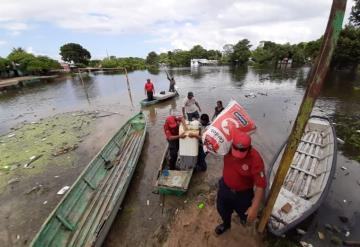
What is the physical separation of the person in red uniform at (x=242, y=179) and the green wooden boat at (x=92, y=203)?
2429 millimetres

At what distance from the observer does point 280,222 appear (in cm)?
402

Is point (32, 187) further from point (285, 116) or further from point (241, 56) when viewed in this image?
point (241, 56)

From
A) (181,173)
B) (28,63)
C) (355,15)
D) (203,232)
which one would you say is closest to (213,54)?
(355,15)

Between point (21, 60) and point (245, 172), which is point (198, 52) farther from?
point (245, 172)

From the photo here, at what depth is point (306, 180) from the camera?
521cm

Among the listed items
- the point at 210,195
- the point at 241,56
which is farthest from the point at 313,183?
the point at 241,56

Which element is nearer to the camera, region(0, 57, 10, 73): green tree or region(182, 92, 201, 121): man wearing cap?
region(182, 92, 201, 121): man wearing cap

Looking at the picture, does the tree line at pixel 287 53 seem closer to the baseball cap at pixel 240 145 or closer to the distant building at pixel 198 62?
the distant building at pixel 198 62

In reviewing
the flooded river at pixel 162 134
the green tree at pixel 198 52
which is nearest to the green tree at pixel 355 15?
the flooded river at pixel 162 134

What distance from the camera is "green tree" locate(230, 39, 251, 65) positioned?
70.2m

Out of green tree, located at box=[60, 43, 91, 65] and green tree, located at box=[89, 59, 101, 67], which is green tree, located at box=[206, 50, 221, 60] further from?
green tree, located at box=[60, 43, 91, 65]

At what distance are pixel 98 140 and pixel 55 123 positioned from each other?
477 centimetres

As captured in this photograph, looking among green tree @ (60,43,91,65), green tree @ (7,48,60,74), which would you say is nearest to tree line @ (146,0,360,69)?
green tree @ (60,43,91,65)

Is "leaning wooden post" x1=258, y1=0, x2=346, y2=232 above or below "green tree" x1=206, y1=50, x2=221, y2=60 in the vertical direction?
above
